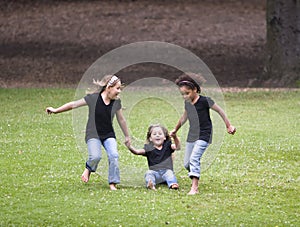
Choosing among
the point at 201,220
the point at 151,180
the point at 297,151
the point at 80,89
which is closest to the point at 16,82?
the point at 80,89

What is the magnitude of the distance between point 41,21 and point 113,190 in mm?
23206

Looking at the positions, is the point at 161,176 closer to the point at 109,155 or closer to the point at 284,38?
the point at 109,155

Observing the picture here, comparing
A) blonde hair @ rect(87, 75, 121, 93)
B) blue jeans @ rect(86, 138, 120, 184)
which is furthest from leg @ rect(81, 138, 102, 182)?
blonde hair @ rect(87, 75, 121, 93)

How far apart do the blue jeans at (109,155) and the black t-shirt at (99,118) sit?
80 mm

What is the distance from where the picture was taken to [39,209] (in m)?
8.63

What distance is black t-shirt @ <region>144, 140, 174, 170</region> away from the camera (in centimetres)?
994

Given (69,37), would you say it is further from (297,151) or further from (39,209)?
(39,209)

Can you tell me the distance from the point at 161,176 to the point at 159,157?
0.91ft

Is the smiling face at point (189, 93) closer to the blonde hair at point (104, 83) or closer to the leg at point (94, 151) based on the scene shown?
the blonde hair at point (104, 83)

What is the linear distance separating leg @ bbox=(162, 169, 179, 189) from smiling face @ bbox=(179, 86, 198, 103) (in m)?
1.04

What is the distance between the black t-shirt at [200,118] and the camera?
31.2 ft

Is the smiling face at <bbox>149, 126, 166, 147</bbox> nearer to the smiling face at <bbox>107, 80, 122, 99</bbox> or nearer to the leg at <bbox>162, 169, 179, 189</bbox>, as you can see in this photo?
the leg at <bbox>162, 169, 179, 189</bbox>

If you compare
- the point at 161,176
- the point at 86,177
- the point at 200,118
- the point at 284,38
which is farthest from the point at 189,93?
the point at 284,38

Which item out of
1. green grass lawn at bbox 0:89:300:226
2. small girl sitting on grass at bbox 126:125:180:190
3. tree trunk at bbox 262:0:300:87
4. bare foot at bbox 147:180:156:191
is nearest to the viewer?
green grass lawn at bbox 0:89:300:226
